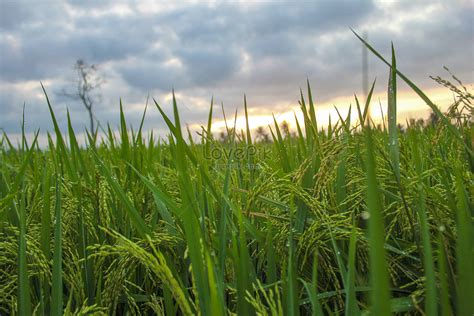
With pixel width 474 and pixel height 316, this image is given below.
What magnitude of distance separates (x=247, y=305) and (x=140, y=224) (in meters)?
0.39

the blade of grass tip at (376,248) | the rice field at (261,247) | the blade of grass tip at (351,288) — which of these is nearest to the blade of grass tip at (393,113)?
the rice field at (261,247)

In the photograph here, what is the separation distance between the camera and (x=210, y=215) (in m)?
1.25

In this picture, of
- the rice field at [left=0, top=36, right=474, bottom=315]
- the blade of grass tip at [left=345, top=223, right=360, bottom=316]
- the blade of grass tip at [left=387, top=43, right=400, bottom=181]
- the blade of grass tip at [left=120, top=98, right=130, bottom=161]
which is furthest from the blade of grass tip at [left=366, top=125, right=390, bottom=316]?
the blade of grass tip at [left=120, top=98, right=130, bottom=161]

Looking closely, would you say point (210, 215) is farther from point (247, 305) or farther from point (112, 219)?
point (112, 219)

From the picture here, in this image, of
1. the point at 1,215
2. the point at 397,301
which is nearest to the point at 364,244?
the point at 397,301

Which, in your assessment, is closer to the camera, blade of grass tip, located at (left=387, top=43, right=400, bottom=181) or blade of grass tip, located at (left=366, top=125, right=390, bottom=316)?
blade of grass tip, located at (left=366, top=125, right=390, bottom=316)

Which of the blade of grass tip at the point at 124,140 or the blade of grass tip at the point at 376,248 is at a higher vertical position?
the blade of grass tip at the point at 124,140

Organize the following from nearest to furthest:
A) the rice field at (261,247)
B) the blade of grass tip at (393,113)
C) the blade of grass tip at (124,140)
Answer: the rice field at (261,247), the blade of grass tip at (393,113), the blade of grass tip at (124,140)

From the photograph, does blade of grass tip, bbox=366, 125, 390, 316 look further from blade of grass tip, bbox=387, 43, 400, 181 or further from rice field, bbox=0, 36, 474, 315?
blade of grass tip, bbox=387, 43, 400, 181

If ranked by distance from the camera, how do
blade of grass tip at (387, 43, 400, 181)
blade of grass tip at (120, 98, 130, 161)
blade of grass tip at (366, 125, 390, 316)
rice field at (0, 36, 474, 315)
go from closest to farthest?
1. blade of grass tip at (366, 125, 390, 316)
2. rice field at (0, 36, 474, 315)
3. blade of grass tip at (387, 43, 400, 181)
4. blade of grass tip at (120, 98, 130, 161)

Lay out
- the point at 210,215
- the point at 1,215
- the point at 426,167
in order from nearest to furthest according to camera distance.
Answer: the point at 210,215
the point at 1,215
the point at 426,167

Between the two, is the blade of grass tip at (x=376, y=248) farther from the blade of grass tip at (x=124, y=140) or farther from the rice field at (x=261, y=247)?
the blade of grass tip at (x=124, y=140)

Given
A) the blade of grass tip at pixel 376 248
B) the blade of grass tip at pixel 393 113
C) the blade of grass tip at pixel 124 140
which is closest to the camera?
the blade of grass tip at pixel 376 248

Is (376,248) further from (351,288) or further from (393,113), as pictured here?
(393,113)
